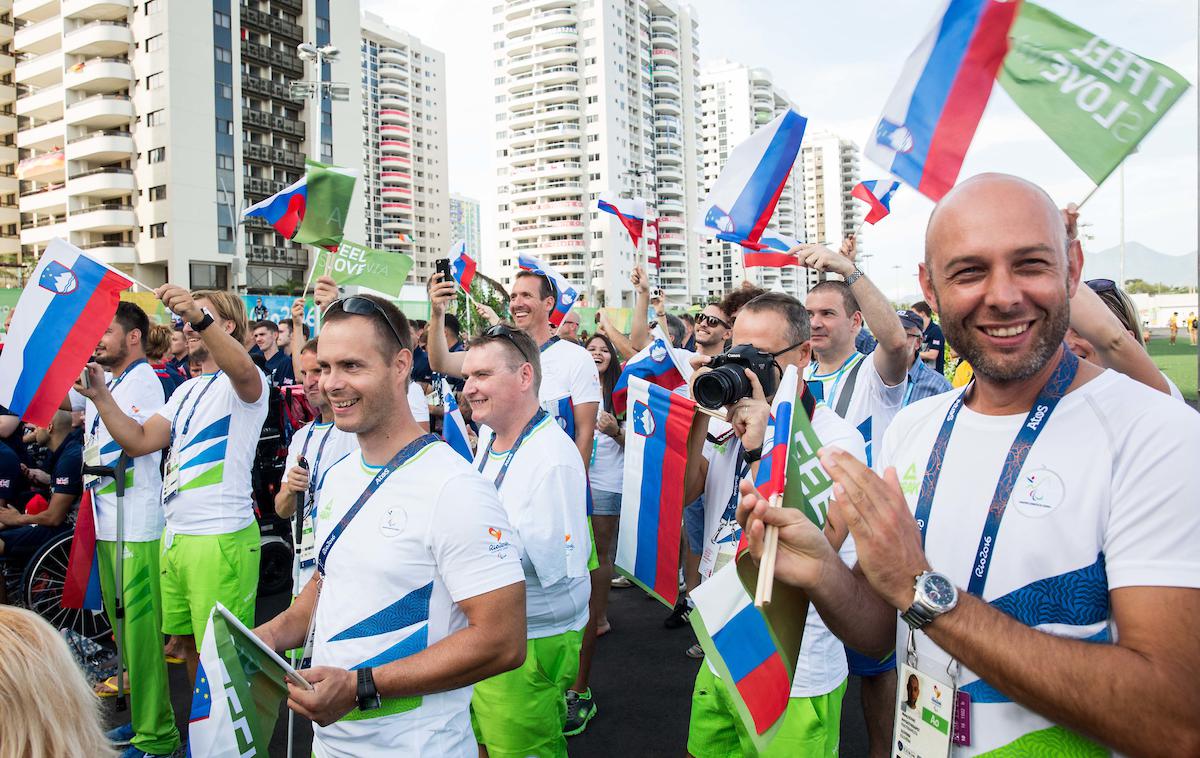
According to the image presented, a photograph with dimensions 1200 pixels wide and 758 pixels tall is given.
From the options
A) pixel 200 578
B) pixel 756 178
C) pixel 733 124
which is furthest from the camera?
pixel 733 124

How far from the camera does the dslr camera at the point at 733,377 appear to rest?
240 cm

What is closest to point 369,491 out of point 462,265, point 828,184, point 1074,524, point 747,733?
point 747,733

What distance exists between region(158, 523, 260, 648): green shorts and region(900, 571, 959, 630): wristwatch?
3691 millimetres

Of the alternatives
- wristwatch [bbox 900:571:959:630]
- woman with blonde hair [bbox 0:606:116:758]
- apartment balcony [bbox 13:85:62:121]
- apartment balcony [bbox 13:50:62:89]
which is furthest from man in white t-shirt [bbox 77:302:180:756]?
apartment balcony [bbox 13:50:62:89]

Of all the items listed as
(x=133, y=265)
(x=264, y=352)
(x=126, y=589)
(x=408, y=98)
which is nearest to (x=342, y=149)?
(x=133, y=265)

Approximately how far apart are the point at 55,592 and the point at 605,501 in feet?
13.1

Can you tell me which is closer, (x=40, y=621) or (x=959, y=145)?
(x=40, y=621)

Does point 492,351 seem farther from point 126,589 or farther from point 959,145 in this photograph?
point 126,589

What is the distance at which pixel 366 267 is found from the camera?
608 centimetres

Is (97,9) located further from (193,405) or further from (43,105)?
(193,405)

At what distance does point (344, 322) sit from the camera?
2.44 m

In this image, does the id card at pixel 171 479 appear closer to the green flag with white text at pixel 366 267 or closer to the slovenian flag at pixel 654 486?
the green flag with white text at pixel 366 267

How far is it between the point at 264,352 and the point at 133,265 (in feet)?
145

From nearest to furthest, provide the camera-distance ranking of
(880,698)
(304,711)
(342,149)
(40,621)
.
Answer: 1. (40,621)
2. (304,711)
3. (880,698)
4. (342,149)
